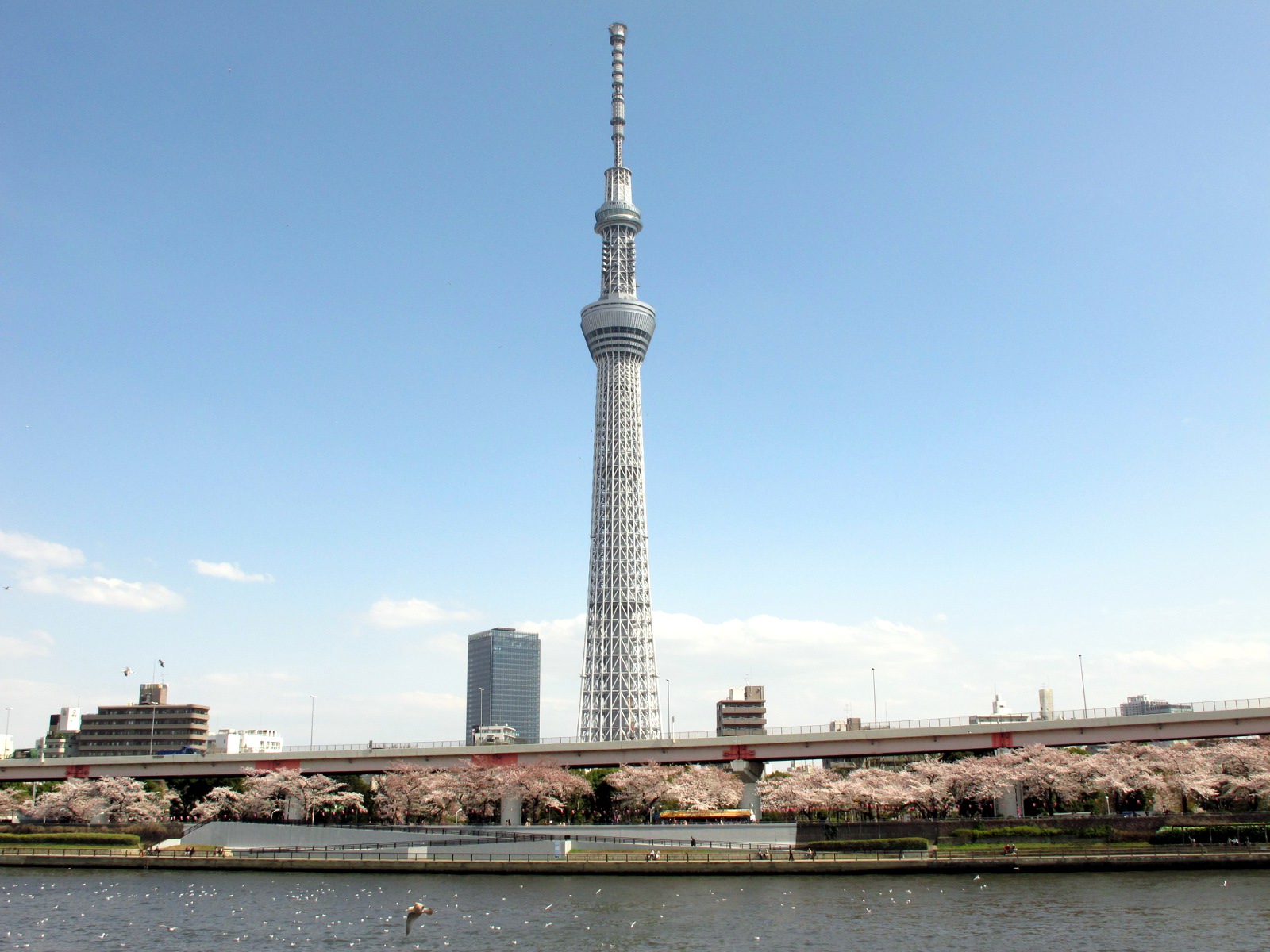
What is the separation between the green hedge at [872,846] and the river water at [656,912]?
25.8 ft

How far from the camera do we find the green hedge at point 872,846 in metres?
74.4

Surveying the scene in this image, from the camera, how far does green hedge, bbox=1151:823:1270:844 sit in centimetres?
7112

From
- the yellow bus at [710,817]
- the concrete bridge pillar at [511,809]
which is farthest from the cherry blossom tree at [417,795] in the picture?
the yellow bus at [710,817]

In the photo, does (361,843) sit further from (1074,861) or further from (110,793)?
(1074,861)

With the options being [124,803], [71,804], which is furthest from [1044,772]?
[71,804]

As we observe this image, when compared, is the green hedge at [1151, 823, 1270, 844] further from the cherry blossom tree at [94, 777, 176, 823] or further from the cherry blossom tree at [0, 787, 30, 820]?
the cherry blossom tree at [0, 787, 30, 820]

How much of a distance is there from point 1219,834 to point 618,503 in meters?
113

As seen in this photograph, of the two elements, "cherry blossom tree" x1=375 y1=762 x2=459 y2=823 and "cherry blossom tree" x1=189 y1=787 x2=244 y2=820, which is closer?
"cherry blossom tree" x1=375 y1=762 x2=459 y2=823

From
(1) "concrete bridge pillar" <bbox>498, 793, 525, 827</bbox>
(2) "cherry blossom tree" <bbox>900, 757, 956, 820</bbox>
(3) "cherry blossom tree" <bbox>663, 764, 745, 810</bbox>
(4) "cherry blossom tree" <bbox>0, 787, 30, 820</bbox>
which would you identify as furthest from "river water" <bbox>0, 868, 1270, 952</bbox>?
(4) "cherry blossom tree" <bbox>0, 787, 30, 820</bbox>

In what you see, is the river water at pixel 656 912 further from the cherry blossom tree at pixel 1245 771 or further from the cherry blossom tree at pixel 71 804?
the cherry blossom tree at pixel 71 804

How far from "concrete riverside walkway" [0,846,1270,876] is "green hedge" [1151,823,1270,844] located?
3.37 meters

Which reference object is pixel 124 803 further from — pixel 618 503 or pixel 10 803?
pixel 618 503

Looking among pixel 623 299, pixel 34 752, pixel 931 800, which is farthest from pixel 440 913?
pixel 34 752

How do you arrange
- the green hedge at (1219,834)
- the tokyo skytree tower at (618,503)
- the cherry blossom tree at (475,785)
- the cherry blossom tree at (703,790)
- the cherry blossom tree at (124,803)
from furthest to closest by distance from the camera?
the tokyo skytree tower at (618,503) → the cherry blossom tree at (703,790) → the cherry blossom tree at (124,803) → the cherry blossom tree at (475,785) → the green hedge at (1219,834)
